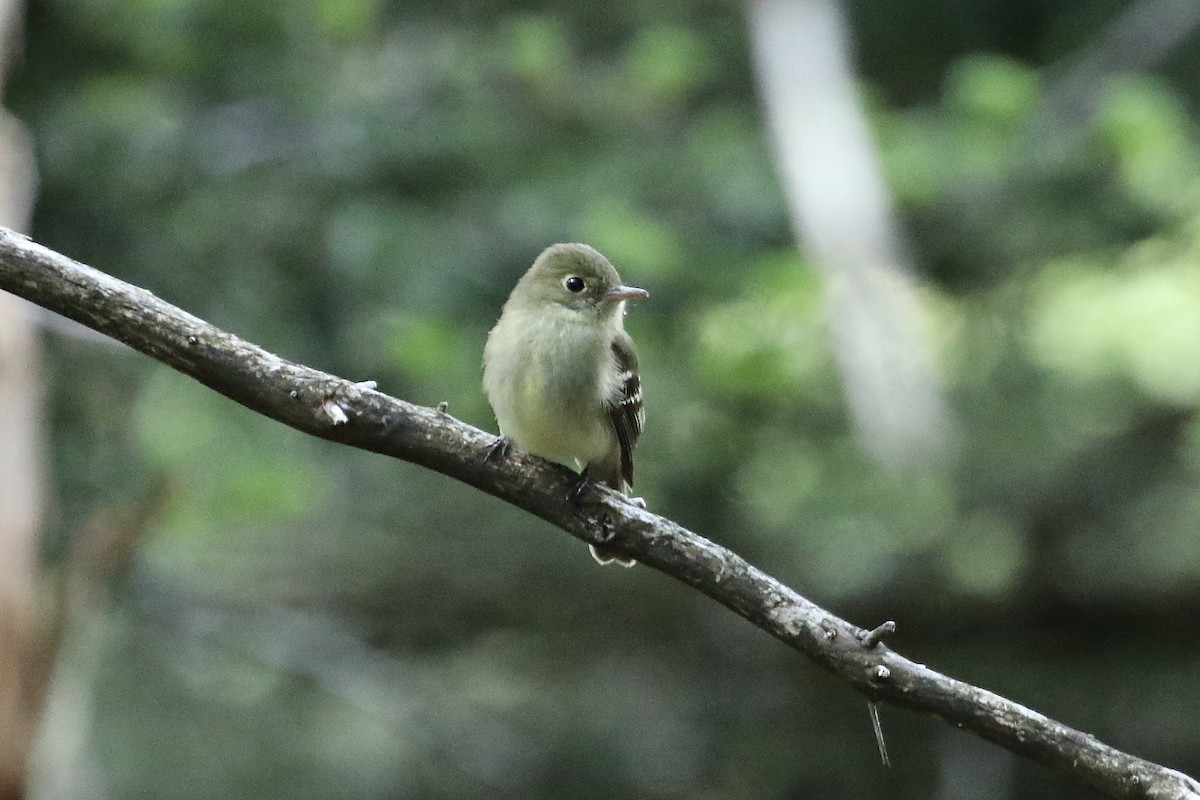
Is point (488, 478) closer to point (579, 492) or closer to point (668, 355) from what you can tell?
point (579, 492)

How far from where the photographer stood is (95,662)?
870 cm

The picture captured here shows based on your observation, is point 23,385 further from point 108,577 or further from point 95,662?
point 95,662

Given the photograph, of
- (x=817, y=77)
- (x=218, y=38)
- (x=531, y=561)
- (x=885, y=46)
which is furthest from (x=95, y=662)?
(x=885, y=46)

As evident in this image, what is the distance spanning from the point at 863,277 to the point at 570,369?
2.34 meters

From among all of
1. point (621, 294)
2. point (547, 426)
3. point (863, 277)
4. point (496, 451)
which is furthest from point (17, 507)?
point (863, 277)

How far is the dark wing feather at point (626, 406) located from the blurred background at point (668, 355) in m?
1.25

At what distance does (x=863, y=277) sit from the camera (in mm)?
6379

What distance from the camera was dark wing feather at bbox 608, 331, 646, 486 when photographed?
457 cm

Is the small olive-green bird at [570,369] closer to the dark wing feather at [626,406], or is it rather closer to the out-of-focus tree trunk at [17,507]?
the dark wing feather at [626,406]

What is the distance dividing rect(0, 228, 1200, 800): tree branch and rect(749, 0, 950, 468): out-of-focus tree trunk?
11.0 ft

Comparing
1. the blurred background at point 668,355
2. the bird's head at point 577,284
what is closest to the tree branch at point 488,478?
the bird's head at point 577,284

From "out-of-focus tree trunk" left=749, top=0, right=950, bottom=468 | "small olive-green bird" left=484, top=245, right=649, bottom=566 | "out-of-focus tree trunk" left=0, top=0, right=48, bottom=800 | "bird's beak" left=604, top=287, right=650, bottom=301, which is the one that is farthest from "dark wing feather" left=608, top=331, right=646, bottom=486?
"out-of-focus tree trunk" left=0, top=0, right=48, bottom=800

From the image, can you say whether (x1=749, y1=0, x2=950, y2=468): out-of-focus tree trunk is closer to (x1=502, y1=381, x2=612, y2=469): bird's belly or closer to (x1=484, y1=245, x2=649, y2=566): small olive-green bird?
(x1=484, y1=245, x2=649, y2=566): small olive-green bird

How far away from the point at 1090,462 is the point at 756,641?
77.7 inches
